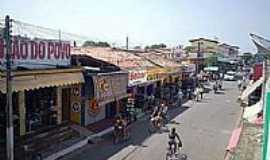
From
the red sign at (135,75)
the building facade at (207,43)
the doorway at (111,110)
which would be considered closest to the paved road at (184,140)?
the doorway at (111,110)

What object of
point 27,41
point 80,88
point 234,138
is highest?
point 27,41

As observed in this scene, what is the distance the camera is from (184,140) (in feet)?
66.6

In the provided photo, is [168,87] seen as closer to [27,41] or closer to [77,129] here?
[77,129]

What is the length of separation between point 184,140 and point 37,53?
8130 millimetres

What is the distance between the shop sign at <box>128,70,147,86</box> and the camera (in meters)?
25.1

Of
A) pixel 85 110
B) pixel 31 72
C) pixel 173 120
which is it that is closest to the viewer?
pixel 31 72

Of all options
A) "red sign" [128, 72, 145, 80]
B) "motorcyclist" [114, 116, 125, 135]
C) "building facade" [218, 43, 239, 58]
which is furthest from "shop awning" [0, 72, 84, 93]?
"building facade" [218, 43, 239, 58]

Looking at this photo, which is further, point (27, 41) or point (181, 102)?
point (181, 102)

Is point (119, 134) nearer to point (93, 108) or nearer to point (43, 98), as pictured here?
point (93, 108)

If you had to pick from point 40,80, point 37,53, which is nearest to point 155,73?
point 37,53

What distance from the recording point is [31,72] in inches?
607

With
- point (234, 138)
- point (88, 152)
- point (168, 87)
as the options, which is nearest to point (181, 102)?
point (168, 87)

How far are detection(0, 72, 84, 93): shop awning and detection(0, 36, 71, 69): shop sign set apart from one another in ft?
1.83

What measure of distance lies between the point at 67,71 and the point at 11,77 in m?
4.49
